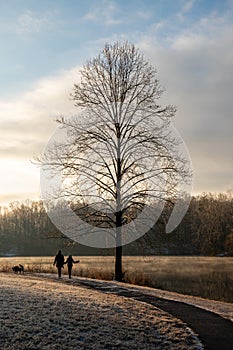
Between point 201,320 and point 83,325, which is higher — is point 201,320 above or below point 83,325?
below

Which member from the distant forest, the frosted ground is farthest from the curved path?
the distant forest

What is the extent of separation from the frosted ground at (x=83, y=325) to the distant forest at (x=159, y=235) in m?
12.1

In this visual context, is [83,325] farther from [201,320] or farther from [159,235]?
[159,235]

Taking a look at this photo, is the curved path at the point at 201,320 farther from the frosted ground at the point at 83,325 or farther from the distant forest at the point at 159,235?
the distant forest at the point at 159,235

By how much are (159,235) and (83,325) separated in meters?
15.8

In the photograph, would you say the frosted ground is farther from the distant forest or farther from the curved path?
the distant forest

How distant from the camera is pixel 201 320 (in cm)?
1419

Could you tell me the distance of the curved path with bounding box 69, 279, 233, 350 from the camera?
37.9 ft

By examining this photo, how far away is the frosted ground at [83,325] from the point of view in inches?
420

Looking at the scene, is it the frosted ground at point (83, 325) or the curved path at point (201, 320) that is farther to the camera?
the curved path at point (201, 320)

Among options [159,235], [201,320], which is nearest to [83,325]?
[201,320]

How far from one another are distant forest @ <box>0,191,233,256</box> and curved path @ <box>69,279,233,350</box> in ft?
24.0

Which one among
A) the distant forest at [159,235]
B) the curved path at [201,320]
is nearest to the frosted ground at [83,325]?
the curved path at [201,320]

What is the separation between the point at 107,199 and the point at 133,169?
2378mm
